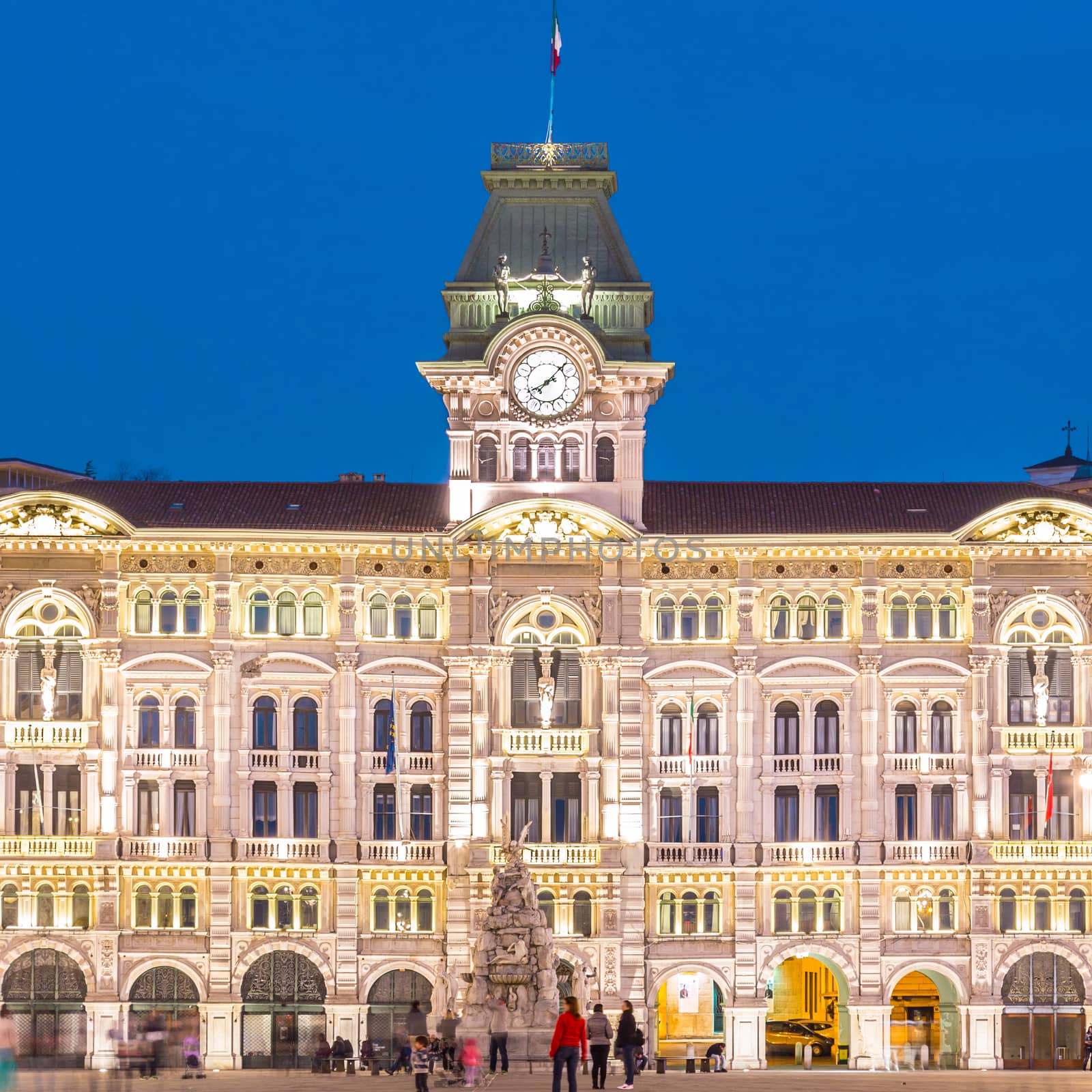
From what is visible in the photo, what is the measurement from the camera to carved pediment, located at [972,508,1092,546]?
8394cm

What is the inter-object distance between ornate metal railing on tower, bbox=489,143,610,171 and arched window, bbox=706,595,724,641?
54.4 feet

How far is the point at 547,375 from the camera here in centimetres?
8594

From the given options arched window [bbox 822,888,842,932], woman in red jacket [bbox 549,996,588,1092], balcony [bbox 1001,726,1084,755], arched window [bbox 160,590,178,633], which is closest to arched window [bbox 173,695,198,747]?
arched window [bbox 160,590,178,633]

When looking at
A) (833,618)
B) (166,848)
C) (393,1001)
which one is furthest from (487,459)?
(393,1001)

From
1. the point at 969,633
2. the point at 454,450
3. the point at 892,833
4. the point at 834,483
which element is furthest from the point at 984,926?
the point at 454,450

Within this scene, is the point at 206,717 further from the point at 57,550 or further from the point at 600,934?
the point at 600,934

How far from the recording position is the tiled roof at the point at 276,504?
84750mm

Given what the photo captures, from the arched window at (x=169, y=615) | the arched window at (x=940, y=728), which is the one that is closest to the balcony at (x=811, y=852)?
the arched window at (x=940, y=728)

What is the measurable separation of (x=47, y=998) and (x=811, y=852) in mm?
26473

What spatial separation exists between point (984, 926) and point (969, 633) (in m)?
10.0

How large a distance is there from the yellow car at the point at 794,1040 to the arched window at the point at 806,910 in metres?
4.03

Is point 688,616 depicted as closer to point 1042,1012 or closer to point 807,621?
point 807,621

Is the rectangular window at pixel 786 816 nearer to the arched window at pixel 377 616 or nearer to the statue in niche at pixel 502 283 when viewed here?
the arched window at pixel 377 616

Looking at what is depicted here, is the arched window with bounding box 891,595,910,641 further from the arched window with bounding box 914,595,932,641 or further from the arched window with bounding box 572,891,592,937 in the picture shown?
the arched window with bounding box 572,891,592,937
